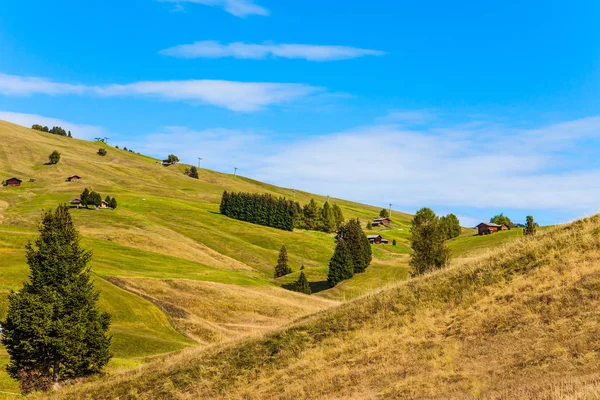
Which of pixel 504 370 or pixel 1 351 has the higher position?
pixel 504 370

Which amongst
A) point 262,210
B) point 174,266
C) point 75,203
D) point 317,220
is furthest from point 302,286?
point 317,220


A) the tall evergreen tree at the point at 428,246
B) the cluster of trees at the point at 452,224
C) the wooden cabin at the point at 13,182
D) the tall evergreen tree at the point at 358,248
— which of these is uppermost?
the cluster of trees at the point at 452,224

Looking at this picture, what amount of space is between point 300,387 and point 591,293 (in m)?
11.5

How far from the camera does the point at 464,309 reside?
859 inches

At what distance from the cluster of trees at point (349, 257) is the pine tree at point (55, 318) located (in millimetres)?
75296

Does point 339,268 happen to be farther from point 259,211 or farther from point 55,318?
point 55,318

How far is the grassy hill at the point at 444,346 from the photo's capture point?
15.6m

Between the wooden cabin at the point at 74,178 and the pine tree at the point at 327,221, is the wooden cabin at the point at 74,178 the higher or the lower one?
the lower one

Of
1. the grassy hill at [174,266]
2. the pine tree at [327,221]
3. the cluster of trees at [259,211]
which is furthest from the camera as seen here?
the pine tree at [327,221]

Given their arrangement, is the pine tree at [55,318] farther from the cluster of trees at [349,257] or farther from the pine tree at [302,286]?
the cluster of trees at [349,257]

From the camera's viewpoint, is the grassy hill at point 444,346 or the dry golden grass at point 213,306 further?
the dry golden grass at point 213,306

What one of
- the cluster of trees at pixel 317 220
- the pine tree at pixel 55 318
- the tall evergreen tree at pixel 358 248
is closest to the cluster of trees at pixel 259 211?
the cluster of trees at pixel 317 220

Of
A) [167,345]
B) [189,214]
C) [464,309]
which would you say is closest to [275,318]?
[167,345]

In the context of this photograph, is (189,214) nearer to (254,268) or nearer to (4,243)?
(254,268)
